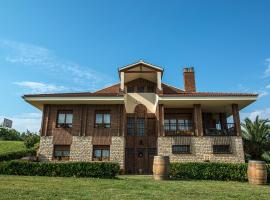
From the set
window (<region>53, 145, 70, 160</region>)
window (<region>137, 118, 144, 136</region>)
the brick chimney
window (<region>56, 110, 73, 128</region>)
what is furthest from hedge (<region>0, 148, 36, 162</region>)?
the brick chimney

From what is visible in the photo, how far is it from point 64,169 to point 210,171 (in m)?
9.46

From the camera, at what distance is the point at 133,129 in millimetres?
24281

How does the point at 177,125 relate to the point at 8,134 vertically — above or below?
below

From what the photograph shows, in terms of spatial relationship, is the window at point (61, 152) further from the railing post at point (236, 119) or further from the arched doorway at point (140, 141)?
the railing post at point (236, 119)

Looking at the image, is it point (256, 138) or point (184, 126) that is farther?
point (256, 138)

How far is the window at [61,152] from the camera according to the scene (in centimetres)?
2180

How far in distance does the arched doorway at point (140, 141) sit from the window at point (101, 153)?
2.23 m

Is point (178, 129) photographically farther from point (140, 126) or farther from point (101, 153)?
point (101, 153)

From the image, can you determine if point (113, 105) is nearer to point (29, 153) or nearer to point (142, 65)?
point (142, 65)

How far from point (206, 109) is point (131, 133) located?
820 cm

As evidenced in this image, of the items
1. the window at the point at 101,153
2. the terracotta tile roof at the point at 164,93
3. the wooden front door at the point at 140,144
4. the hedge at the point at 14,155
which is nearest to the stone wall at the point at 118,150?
the window at the point at 101,153

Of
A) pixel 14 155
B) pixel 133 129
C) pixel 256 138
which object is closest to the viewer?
pixel 14 155

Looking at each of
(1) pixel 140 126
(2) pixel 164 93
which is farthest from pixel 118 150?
(2) pixel 164 93

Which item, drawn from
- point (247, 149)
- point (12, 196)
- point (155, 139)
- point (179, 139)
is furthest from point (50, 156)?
point (247, 149)
